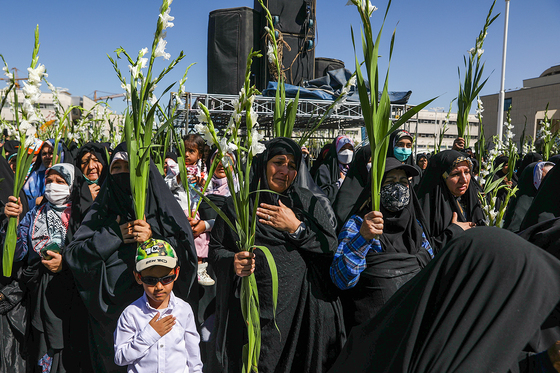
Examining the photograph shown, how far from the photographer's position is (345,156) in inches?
185

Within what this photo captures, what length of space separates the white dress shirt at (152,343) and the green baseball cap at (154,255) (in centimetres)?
24

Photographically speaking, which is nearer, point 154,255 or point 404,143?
point 154,255

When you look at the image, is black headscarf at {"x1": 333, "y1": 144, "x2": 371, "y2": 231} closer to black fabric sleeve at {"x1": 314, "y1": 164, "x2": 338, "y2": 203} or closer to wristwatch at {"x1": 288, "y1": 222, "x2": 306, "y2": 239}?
wristwatch at {"x1": 288, "y1": 222, "x2": 306, "y2": 239}

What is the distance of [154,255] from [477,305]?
5.28 ft

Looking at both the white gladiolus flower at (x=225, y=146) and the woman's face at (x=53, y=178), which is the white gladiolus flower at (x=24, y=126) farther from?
the white gladiolus flower at (x=225, y=146)

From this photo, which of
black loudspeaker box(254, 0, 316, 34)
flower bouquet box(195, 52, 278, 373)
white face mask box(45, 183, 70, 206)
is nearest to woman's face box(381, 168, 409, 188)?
flower bouquet box(195, 52, 278, 373)

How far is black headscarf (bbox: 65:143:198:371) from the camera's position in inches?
90.6

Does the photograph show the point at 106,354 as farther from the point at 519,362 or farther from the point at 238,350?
the point at 519,362

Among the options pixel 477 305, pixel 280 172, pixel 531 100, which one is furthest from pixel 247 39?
pixel 531 100

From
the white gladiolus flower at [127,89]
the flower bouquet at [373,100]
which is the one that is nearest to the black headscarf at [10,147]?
the white gladiolus flower at [127,89]

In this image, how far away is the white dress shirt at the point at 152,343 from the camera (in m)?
1.99

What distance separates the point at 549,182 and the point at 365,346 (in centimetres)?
186

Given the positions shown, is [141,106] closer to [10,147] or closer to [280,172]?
[280,172]

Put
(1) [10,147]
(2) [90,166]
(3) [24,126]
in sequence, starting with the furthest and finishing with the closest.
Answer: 1. (1) [10,147]
2. (2) [90,166]
3. (3) [24,126]
